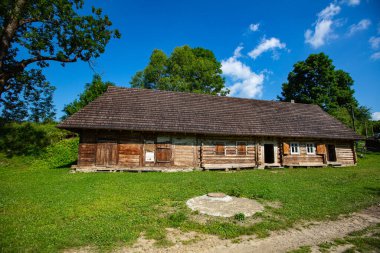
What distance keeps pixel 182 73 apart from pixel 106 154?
25715mm

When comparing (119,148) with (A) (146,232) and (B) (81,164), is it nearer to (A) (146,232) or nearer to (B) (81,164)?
(B) (81,164)

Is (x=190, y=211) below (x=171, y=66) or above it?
below

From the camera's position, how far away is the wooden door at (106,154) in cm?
1528

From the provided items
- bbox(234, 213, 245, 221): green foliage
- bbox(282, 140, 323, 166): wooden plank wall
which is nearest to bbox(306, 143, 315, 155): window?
bbox(282, 140, 323, 166): wooden plank wall

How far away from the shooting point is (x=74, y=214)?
21.7 feet

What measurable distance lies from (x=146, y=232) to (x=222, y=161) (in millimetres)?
12596

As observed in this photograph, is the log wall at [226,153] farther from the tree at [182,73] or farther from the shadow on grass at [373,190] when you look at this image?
the tree at [182,73]

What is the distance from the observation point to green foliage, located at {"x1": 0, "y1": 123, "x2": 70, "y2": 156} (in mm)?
18453

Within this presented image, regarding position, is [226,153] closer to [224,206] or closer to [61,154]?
[224,206]

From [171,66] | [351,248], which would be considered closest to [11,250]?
[351,248]

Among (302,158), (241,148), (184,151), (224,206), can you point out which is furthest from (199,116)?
(224,206)

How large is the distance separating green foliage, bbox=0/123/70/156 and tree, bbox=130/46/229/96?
Answer: 784 inches

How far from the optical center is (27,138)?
19484 mm

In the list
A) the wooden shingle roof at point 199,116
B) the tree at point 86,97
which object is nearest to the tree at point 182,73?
the tree at point 86,97
